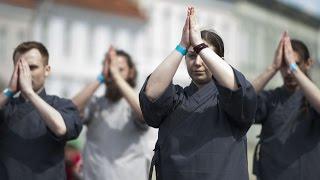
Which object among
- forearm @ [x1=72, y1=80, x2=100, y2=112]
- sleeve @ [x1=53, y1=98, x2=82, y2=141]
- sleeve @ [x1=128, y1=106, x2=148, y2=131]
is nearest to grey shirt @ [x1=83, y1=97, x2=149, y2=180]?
sleeve @ [x1=128, y1=106, x2=148, y2=131]

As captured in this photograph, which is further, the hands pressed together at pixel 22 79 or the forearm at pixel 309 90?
the forearm at pixel 309 90

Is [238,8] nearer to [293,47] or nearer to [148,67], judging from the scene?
[148,67]

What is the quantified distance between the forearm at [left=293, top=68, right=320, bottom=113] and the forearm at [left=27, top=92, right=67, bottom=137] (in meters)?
1.39

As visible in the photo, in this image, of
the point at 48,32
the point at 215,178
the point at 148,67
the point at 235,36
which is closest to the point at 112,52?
the point at 215,178

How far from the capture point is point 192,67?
10.8 feet

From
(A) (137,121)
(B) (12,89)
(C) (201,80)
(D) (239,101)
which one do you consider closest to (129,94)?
(A) (137,121)

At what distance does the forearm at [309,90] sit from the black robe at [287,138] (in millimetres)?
186

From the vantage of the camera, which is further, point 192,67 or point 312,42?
point 312,42

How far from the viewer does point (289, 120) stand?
4371 millimetres

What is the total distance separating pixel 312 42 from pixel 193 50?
1992 inches

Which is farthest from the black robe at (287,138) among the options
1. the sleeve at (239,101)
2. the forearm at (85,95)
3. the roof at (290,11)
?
the roof at (290,11)

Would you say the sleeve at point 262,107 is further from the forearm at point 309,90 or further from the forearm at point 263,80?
the forearm at point 309,90

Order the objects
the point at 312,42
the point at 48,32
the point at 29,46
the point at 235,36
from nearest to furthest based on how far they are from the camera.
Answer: the point at 29,46
the point at 48,32
the point at 235,36
the point at 312,42

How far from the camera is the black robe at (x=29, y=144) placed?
13.1ft
